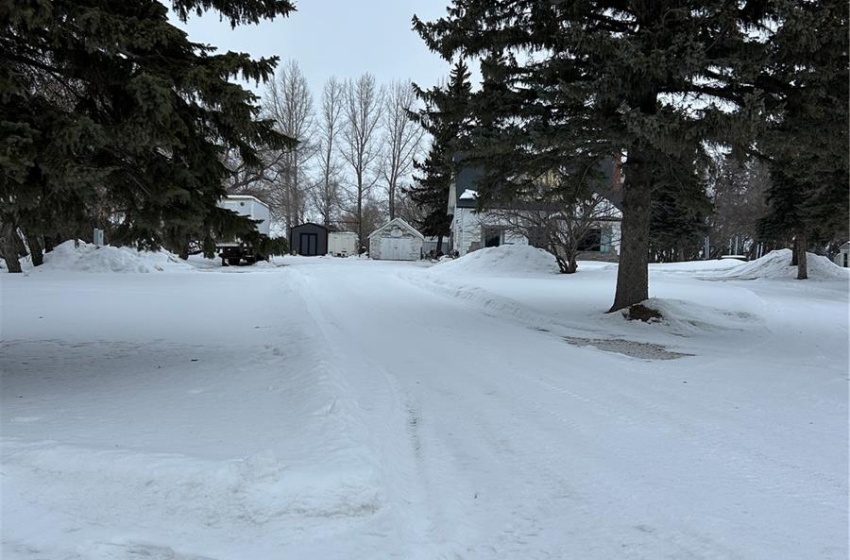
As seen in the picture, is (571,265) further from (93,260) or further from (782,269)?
(93,260)

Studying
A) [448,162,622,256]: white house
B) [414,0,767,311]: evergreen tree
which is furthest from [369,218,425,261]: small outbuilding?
[414,0,767,311]: evergreen tree

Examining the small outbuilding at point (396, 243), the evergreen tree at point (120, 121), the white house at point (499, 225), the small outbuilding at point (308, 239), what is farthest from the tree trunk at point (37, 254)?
the small outbuilding at point (308, 239)

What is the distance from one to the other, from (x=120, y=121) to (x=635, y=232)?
923 cm

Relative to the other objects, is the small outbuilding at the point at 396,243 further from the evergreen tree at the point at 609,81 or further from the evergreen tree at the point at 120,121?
the evergreen tree at the point at 120,121

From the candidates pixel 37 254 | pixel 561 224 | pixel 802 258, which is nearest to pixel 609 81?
pixel 561 224

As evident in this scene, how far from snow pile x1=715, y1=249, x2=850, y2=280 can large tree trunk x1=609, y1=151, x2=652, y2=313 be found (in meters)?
15.3

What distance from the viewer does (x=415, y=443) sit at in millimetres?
4125

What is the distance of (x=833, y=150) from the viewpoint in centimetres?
889

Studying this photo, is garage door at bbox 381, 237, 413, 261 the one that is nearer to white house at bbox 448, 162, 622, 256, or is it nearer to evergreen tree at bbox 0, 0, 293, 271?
white house at bbox 448, 162, 622, 256

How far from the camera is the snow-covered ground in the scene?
9.27 feet

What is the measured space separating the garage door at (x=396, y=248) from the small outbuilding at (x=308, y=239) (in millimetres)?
9803

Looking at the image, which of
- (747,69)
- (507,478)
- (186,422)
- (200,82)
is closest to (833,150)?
(747,69)

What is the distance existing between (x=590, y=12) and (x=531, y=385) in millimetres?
7396

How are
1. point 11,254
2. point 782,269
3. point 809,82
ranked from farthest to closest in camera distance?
point 782,269 → point 11,254 → point 809,82
